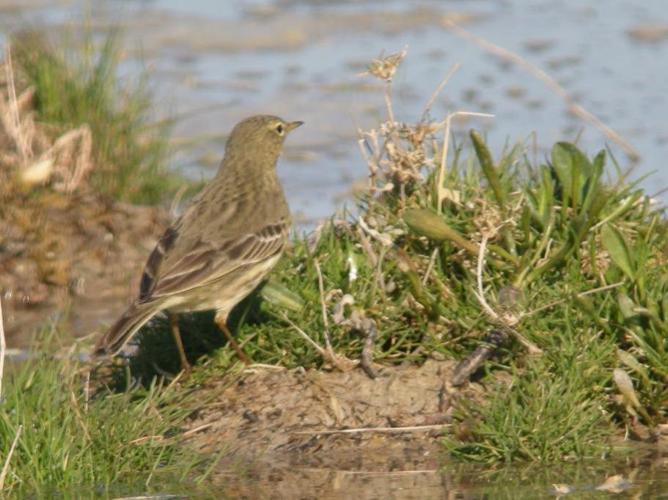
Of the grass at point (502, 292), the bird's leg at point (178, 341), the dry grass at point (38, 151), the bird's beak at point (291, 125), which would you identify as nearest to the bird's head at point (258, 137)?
the bird's beak at point (291, 125)

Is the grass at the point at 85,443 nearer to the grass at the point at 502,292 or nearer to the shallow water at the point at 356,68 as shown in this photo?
the grass at the point at 502,292

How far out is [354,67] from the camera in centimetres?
1331

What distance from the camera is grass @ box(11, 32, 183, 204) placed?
33.4ft

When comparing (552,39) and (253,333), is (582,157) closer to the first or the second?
(253,333)

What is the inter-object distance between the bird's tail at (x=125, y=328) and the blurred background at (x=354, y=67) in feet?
10.8

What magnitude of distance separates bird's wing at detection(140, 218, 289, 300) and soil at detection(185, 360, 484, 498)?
0.45 metres

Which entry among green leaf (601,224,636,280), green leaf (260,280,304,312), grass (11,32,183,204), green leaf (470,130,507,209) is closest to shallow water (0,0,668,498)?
grass (11,32,183,204)

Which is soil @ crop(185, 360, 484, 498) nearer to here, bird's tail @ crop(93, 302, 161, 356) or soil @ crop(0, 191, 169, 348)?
bird's tail @ crop(93, 302, 161, 356)

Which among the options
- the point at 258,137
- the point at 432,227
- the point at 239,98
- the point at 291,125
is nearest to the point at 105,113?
the point at 239,98

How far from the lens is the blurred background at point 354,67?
1152cm

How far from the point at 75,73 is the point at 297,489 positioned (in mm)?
5398

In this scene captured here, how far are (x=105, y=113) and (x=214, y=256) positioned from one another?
12.6ft

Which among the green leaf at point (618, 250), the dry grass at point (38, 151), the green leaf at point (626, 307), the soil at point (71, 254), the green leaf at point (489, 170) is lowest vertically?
the soil at point (71, 254)

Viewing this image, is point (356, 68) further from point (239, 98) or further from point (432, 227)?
point (432, 227)
